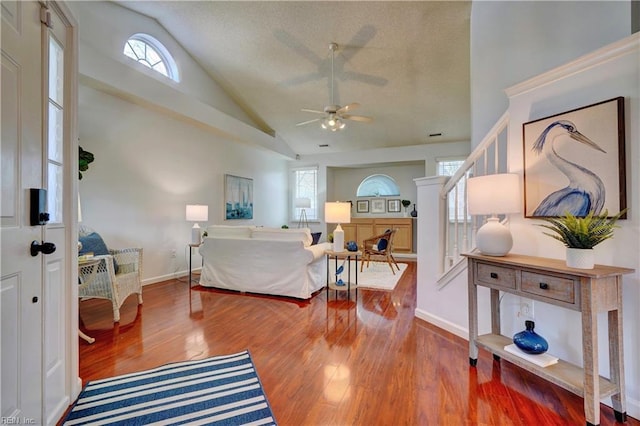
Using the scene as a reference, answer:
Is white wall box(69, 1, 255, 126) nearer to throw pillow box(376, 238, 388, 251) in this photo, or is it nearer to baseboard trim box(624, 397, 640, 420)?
throw pillow box(376, 238, 388, 251)

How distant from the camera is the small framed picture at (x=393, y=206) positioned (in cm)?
799

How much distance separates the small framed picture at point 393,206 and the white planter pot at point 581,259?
21.3 ft

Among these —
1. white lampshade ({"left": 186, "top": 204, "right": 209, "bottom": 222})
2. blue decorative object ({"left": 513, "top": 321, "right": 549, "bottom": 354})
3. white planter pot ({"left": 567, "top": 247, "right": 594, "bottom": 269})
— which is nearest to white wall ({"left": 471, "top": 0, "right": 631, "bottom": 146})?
white planter pot ({"left": 567, "top": 247, "right": 594, "bottom": 269})

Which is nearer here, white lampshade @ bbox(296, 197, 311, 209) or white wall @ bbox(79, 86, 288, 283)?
white wall @ bbox(79, 86, 288, 283)

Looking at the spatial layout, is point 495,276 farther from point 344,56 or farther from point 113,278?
point 344,56

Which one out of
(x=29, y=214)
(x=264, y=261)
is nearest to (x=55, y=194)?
(x=29, y=214)

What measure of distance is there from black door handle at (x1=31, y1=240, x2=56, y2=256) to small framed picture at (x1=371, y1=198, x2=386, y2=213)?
24.3 ft

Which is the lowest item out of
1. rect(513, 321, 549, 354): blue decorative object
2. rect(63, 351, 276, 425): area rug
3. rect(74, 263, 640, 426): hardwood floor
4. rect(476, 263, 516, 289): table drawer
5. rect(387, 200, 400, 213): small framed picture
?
rect(74, 263, 640, 426): hardwood floor

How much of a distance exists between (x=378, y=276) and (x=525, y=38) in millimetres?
3771

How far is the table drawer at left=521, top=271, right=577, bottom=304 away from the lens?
1537mm

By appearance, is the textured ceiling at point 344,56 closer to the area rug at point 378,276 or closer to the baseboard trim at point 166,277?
the area rug at point 378,276

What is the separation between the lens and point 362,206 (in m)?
8.41

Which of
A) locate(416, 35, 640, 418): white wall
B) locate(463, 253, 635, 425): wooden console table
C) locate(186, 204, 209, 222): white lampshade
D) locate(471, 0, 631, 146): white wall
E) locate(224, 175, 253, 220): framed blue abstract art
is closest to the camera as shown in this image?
locate(463, 253, 635, 425): wooden console table

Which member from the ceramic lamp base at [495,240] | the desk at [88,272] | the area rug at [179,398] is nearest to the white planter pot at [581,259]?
the ceramic lamp base at [495,240]
